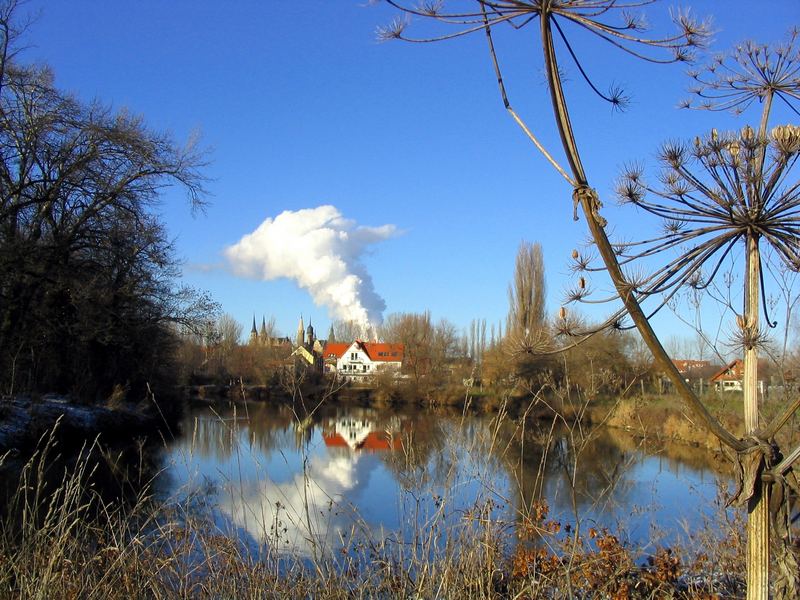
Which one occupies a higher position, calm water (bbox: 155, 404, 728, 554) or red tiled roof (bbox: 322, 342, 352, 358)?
red tiled roof (bbox: 322, 342, 352, 358)

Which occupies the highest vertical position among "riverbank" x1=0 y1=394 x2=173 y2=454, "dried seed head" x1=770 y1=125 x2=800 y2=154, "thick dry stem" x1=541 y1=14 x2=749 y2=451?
"dried seed head" x1=770 y1=125 x2=800 y2=154

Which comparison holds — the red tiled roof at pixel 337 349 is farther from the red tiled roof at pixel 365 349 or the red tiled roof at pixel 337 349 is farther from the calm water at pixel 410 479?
the calm water at pixel 410 479

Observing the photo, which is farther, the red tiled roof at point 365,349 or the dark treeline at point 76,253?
the red tiled roof at point 365,349

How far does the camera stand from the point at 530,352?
2639 millimetres

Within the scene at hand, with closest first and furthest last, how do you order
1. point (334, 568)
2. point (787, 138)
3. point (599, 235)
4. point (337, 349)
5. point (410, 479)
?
1. point (599, 235)
2. point (787, 138)
3. point (334, 568)
4. point (410, 479)
5. point (337, 349)

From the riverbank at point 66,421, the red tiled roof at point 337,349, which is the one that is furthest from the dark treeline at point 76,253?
the red tiled roof at point 337,349

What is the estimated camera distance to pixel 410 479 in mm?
3889

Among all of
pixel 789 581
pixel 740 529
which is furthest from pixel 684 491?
pixel 789 581

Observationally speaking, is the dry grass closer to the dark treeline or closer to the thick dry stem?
the thick dry stem

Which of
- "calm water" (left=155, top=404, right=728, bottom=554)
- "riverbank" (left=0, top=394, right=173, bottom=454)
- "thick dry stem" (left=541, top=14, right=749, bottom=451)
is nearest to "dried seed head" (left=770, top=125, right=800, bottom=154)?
"thick dry stem" (left=541, top=14, right=749, bottom=451)

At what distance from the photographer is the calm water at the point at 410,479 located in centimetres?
401

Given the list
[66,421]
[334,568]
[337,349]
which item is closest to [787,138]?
[334,568]

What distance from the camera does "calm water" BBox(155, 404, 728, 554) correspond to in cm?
401

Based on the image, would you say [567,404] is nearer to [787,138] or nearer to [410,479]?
[410,479]
